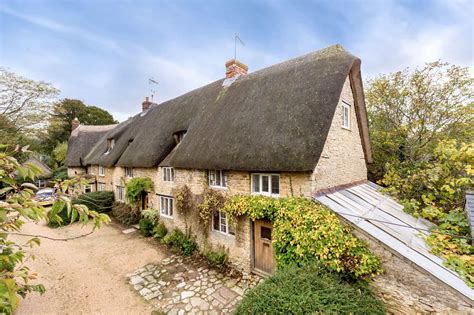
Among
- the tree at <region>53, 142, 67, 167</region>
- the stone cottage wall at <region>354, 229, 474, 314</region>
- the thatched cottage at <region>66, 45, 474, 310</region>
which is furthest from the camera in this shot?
the tree at <region>53, 142, 67, 167</region>

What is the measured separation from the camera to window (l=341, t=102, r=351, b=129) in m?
9.28

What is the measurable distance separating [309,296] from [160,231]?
956 cm

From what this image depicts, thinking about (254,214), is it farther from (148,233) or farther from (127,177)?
(127,177)

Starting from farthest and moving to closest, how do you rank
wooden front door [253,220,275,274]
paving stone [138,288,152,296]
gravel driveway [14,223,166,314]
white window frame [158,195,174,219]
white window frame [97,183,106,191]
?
white window frame [97,183,106,191] < white window frame [158,195,174,219] < wooden front door [253,220,275,274] < paving stone [138,288,152,296] < gravel driveway [14,223,166,314]

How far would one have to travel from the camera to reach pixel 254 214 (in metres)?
7.50

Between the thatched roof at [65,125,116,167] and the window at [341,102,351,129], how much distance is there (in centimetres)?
2421

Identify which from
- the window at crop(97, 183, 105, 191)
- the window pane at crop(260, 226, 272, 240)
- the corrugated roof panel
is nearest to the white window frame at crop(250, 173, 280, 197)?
the window pane at crop(260, 226, 272, 240)

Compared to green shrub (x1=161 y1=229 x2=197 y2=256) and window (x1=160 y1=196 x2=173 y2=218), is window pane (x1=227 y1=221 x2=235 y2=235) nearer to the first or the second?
green shrub (x1=161 y1=229 x2=197 y2=256)

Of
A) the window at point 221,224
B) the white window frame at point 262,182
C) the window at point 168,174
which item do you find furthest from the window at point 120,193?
the white window frame at point 262,182

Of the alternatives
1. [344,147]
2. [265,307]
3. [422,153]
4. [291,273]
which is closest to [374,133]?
[422,153]

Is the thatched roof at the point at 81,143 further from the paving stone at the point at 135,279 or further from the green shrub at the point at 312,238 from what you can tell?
the green shrub at the point at 312,238

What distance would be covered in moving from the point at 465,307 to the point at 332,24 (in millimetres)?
11207

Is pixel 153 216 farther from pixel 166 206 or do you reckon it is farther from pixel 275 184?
pixel 275 184

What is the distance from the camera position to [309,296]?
15.7 ft
